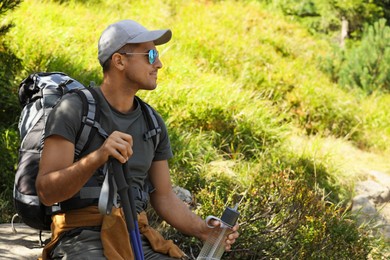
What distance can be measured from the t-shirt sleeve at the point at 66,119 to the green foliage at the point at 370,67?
9200mm

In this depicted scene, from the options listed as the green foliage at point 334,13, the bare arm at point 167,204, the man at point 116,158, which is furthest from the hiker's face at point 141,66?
the green foliage at point 334,13

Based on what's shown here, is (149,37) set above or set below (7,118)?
above

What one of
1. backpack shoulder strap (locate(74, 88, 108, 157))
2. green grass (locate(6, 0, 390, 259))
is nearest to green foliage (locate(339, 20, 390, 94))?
green grass (locate(6, 0, 390, 259))

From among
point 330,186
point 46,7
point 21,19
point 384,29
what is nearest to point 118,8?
point 46,7

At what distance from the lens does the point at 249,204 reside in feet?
17.0

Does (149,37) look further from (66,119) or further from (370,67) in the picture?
(370,67)

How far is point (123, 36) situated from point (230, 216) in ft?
3.17

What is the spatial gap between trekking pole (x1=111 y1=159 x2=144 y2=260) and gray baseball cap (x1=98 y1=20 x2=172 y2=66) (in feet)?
2.17

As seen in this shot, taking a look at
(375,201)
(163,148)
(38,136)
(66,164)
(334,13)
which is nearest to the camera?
(66,164)

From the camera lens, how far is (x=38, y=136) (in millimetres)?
3451

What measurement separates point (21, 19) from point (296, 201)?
4.74m

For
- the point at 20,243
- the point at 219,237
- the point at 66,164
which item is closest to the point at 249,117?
the point at 20,243

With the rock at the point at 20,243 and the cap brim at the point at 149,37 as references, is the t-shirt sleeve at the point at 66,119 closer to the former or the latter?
the cap brim at the point at 149,37

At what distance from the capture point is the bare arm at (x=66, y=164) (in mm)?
2896
